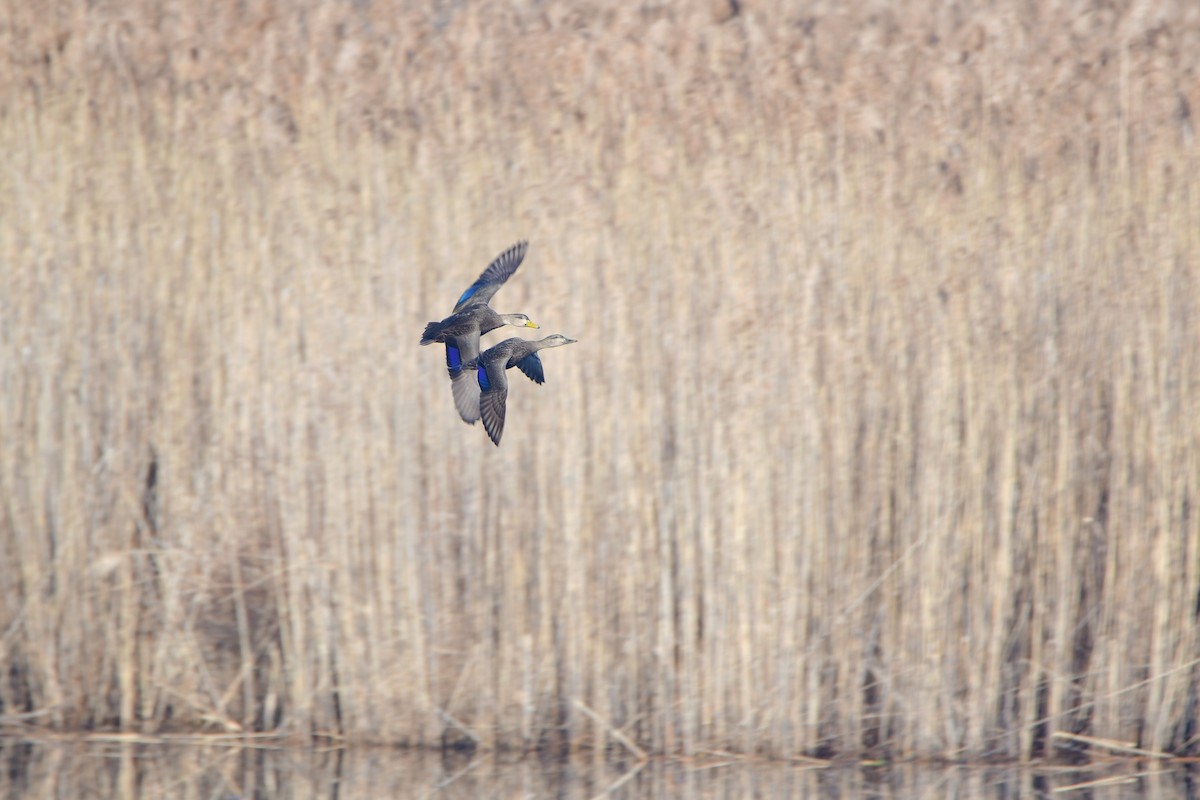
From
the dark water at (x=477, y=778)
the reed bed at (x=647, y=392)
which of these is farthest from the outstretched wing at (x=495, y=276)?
the dark water at (x=477, y=778)

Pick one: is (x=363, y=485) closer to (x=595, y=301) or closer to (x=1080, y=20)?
(x=595, y=301)

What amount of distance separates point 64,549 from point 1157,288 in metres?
2.93

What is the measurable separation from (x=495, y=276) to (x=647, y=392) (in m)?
0.87

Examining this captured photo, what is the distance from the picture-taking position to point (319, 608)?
3854 millimetres

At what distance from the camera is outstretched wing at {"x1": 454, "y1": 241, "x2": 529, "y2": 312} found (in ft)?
9.43

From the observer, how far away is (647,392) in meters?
3.71

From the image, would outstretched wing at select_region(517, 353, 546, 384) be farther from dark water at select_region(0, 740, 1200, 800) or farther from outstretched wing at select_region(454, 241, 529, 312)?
dark water at select_region(0, 740, 1200, 800)

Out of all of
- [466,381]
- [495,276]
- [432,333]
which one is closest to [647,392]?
[495,276]

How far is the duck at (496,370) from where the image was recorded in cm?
262

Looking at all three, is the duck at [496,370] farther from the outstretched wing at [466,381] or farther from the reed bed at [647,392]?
the reed bed at [647,392]

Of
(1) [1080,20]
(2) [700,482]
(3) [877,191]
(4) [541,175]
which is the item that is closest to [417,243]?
(4) [541,175]

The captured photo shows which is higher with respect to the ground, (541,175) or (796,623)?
(541,175)

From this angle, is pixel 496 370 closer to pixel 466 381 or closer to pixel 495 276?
pixel 466 381

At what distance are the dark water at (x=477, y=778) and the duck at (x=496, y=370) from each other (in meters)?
1.39
